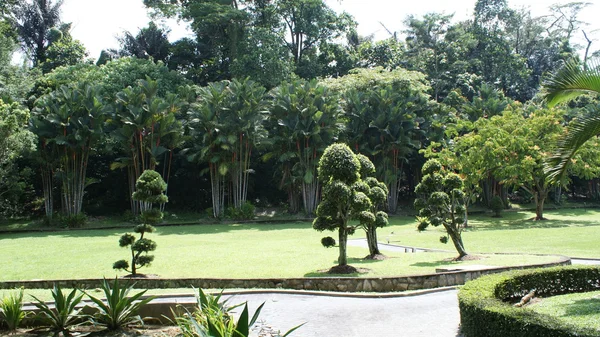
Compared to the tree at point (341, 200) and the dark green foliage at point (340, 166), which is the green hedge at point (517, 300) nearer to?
the tree at point (341, 200)

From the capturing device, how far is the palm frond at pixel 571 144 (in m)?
8.08

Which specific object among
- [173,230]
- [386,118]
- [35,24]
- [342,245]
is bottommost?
[173,230]

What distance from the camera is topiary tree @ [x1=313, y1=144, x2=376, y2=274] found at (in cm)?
1230

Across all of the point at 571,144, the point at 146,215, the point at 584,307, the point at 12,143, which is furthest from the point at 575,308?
the point at 12,143

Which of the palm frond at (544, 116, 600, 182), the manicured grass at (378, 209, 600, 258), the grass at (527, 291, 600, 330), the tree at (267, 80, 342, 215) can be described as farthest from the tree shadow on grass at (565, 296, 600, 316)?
the tree at (267, 80, 342, 215)

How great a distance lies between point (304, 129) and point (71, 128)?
12663mm

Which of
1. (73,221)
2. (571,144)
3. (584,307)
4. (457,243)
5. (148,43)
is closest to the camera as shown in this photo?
(584,307)

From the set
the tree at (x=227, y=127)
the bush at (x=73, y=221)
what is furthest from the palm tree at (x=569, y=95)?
the bush at (x=73, y=221)

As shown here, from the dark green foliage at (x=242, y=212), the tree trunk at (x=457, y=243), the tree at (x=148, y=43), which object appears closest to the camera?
the tree trunk at (x=457, y=243)

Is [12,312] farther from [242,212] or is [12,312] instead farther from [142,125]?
[242,212]

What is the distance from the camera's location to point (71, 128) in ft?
92.8

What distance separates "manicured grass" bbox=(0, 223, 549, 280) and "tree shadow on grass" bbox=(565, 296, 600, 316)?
12.1 ft

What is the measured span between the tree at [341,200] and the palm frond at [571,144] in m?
4.74

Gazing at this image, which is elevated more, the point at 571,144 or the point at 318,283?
the point at 571,144
